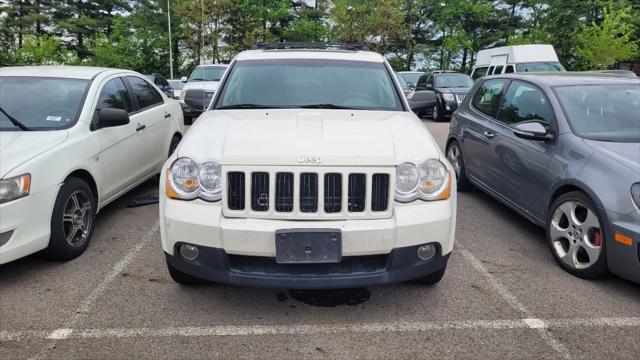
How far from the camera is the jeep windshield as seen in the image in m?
4.02

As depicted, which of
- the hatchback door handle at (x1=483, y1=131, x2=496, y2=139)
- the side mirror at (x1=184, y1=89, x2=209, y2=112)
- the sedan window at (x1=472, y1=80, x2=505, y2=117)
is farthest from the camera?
the sedan window at (x1=472, y1=80, x2=505, y2=117)

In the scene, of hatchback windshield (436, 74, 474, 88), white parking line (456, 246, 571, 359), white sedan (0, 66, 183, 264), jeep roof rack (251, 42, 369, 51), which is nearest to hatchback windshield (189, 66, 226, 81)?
hatchback windshield (436, 74, 474, 88)

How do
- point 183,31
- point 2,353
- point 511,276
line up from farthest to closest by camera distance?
point 183,31, point 511,276, point 2,353

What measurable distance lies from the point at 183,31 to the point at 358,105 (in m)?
46.7

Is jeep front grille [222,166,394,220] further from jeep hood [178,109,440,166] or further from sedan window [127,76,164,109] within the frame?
sedan window [127,76,164,109]

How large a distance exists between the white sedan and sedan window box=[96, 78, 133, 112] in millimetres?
14

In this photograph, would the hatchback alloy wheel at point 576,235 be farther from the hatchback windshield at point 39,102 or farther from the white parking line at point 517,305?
the hatchback windshield at point 39,102

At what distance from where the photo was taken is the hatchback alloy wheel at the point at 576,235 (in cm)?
366

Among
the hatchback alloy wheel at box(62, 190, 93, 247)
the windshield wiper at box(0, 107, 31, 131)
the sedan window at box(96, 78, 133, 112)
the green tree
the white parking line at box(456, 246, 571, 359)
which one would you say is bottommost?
the white parking line at box(456, 246, 571, 359)

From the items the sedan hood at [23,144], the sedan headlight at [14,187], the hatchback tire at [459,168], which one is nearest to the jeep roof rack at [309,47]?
the hatchback tire at [459,168]

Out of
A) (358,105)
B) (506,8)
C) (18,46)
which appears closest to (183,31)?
(18,46)

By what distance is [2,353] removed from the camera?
2756 millimetres

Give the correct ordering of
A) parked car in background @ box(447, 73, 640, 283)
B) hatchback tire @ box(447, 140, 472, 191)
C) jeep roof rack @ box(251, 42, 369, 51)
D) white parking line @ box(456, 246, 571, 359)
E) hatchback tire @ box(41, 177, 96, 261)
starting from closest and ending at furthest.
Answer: white parking line @ box(456, 246, 571, 359) < parked car in background @ box(447, 73, 640, 283) < hatchback tire @ box(41, 177, 96, 261) < jeep roof rack @ box(251, 42, 369, 51) < hatchback tire @ box(447, 140, 472, 191)

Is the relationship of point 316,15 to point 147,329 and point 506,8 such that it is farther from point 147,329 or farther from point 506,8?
point 147,329
